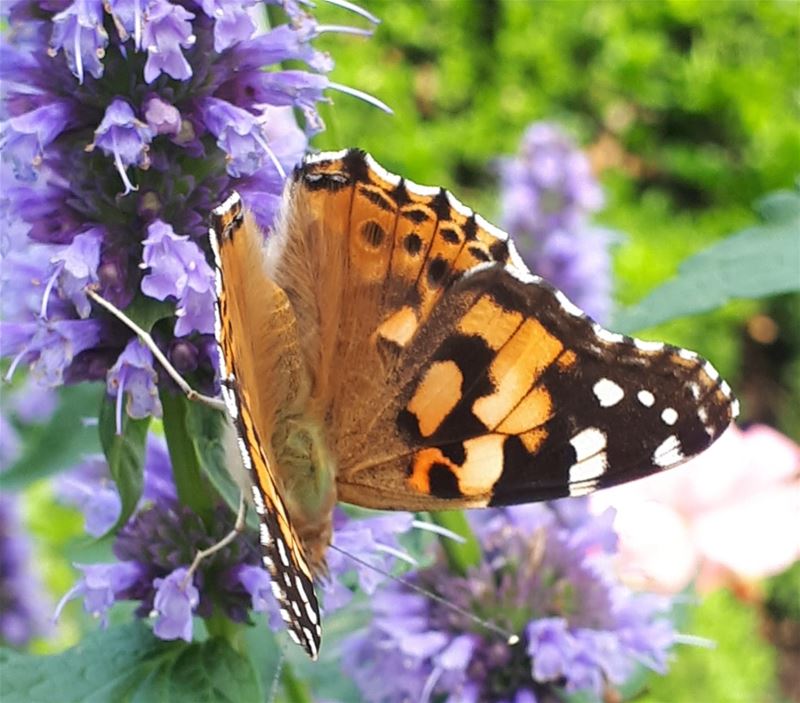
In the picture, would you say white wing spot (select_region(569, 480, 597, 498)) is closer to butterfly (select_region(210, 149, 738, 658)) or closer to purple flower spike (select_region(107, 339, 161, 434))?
butterfly (select_region(210, 149, 738, 658))

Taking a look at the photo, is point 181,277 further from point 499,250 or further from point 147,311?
point 499,250

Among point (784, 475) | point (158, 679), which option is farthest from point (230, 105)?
point (784, 475)

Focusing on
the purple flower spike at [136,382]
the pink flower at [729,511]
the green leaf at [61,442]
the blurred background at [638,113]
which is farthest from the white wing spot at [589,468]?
the blurred background at [638,113]

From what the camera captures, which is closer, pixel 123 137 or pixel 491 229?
pixel 123 137

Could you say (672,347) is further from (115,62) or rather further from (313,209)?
(115,62)

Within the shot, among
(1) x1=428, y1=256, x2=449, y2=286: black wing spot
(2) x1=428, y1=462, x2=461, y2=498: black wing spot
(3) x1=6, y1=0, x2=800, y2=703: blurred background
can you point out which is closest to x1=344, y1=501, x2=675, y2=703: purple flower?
(2) x1=428, y1=462, x2=461, y2=498: black wing spot

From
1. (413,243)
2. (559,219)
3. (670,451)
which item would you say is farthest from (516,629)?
(559,219)
